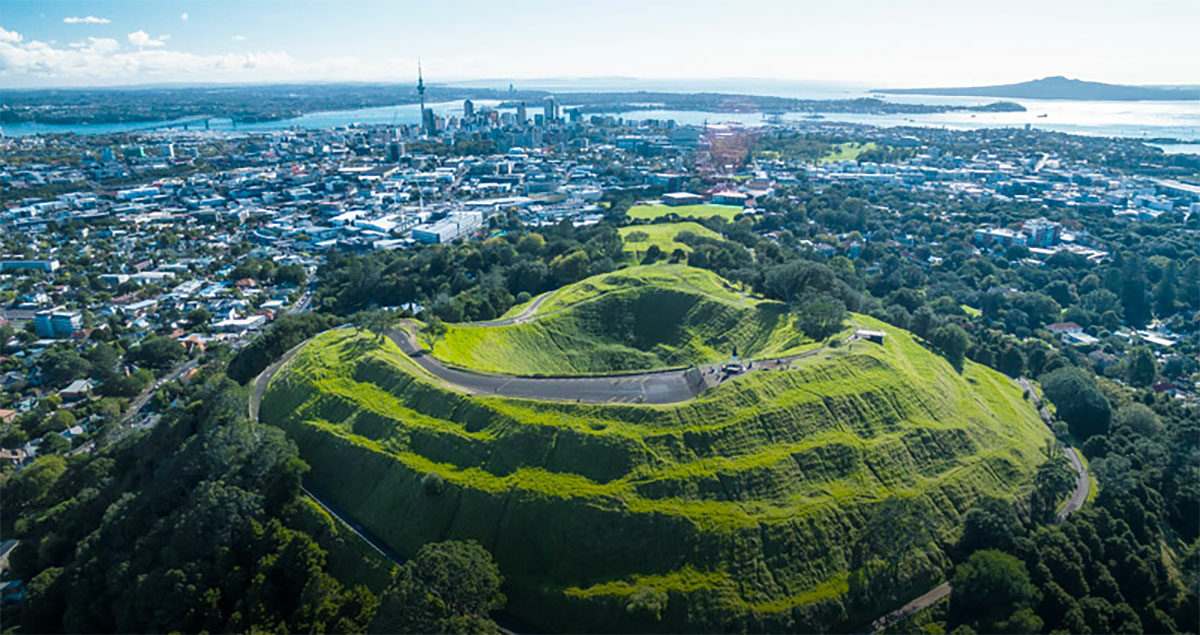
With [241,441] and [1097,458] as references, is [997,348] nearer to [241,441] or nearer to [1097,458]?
[1097,458]

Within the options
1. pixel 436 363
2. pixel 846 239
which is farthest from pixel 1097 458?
pixel 846 239

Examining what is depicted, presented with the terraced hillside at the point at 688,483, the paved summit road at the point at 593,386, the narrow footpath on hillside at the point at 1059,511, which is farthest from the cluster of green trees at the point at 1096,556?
the paved summit road at the point at 593,386

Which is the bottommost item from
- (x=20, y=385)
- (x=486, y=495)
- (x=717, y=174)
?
(x=20, y=385)

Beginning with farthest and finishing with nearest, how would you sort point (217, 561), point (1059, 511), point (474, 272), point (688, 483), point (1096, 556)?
point (474, 272), point (1059, 511), point (1096, 556), point (217, 561), point (688, 483)

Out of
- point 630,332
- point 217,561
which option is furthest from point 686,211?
point 217,561

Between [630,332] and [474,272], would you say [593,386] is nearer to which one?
[630,332]
